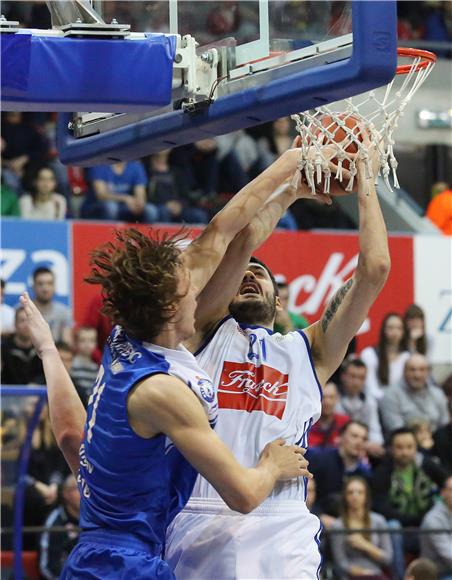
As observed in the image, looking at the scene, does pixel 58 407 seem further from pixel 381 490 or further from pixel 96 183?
pixel 96 183

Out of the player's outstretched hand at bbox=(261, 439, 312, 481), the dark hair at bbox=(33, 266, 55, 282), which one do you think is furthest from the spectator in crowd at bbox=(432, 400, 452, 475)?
the player's outstretched hand at bbox=(261, 439, 312, 481)

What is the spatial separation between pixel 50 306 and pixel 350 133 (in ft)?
15.6

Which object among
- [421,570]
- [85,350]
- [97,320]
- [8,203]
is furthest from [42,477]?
[8,203]

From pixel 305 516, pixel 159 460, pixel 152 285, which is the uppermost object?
pixel 152 285

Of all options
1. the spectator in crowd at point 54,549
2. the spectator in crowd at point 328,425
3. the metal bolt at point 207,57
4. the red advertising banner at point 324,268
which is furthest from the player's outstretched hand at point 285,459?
the red advertising banner at point 324,268

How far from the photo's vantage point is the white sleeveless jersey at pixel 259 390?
4.12 metres

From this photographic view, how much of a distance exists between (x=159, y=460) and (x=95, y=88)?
118 cm

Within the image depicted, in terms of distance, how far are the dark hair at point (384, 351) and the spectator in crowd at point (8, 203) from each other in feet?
9.93

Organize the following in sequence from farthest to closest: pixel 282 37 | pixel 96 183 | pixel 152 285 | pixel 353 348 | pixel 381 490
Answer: pixel 96 183, pixel 353 348, pixel 381 490, pixel 282 37, pixel 152 285

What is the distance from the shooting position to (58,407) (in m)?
4.21

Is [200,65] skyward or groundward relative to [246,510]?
skyward

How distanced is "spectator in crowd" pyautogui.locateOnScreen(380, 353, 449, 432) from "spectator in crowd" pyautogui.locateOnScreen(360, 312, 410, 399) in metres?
0.08

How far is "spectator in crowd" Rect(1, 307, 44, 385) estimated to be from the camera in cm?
830

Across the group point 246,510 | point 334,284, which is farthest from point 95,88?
point 334,284
